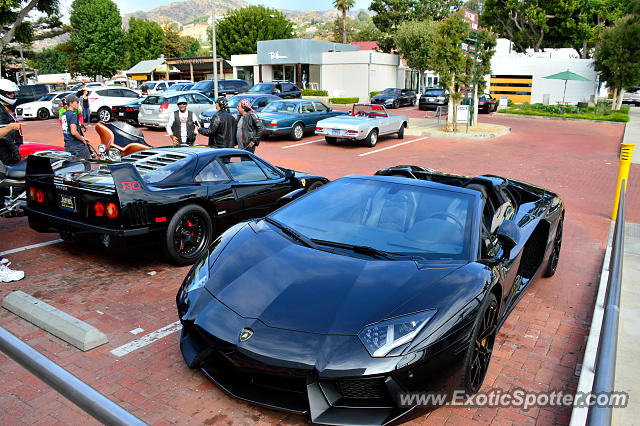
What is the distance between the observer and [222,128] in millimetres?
10016

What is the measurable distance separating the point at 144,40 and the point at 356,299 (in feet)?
251

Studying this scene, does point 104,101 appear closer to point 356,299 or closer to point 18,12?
point 18,12

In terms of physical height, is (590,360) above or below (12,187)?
Result: below

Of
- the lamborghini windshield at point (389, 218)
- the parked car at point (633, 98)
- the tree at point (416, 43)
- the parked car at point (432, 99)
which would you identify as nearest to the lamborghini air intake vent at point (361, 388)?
the lamborghini windshield at point (389, 218)

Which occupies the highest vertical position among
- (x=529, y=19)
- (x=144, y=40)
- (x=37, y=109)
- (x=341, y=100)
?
(x=529, y=19)

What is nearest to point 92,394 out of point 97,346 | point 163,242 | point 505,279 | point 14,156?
point 97,346

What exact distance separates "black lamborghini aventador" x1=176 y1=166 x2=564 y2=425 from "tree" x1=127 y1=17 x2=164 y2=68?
2957 inches

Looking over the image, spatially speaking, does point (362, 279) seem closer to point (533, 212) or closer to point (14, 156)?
point (533, 212)

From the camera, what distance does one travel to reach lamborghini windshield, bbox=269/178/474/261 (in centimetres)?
371

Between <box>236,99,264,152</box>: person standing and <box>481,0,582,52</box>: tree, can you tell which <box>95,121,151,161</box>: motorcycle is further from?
<box>481,0,582,52</box>: tree

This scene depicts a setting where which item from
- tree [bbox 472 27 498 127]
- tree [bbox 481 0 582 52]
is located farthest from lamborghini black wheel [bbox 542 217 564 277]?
tree [bbox 481 0 582 52]

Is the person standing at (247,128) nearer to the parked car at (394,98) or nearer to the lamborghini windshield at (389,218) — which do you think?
the lamborghini windshield at (389,218)

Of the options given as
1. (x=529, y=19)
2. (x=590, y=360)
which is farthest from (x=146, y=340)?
(x=529, y=19)

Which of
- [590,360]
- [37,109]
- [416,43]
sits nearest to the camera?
[590,360]
